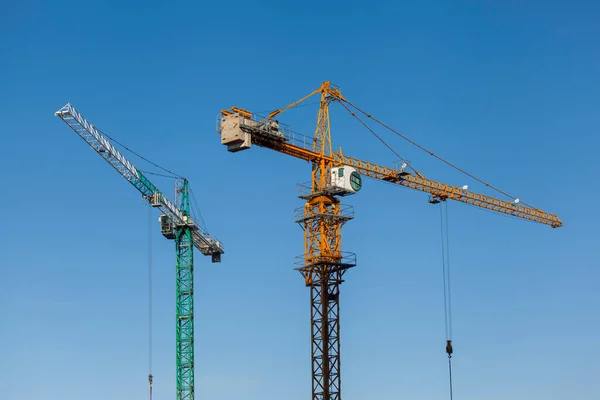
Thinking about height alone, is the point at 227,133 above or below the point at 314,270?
above

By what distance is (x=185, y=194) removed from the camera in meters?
Result: 197

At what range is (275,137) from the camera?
142 metres

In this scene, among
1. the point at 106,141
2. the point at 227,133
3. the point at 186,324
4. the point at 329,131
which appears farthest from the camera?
the point at 186,324

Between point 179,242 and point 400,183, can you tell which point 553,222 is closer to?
point 400,183

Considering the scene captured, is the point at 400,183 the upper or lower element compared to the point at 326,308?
upper

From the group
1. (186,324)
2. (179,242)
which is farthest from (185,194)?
(186,324)

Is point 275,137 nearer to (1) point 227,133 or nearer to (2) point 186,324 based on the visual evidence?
(1) point 227,133

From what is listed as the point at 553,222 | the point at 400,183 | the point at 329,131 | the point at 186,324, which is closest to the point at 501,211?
the point at 553,222

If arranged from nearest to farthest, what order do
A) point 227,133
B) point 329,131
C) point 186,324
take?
1. point 227,133
2. point 329,131
3. point 186,324

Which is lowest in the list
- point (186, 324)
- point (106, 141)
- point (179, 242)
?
point (186, 324)

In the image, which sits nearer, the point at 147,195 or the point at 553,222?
the point at 147,195

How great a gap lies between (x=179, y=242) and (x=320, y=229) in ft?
180

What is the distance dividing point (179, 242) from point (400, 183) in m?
49.8

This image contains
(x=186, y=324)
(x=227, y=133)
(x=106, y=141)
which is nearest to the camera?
(x=227, y=133)
